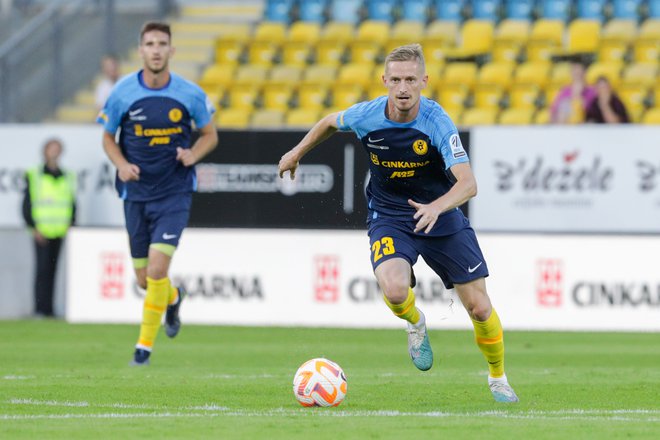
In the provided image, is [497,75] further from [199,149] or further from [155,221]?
[155,221]

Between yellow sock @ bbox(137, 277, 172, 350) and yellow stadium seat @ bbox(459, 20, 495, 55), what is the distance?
10783 mm

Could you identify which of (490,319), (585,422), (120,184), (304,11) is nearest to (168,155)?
(120,184)

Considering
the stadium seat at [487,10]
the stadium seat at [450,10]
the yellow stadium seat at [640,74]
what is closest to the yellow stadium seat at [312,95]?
the stadium seat at [450,10]

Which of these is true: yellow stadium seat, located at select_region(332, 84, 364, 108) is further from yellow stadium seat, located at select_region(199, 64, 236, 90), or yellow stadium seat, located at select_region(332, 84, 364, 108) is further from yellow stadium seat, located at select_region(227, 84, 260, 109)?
yellow stadium seat, located at select_region(199, 64, 236, 90)

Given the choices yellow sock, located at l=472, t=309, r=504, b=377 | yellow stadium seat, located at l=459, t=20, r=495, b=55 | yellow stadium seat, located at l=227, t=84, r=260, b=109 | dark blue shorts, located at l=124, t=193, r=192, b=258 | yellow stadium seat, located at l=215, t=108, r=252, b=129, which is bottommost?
yellow sock, located at l=472, t=309, r=504, b=377

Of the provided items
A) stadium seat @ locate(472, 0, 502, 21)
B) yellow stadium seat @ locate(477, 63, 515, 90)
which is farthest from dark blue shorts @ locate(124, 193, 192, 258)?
stadium seat @ locate(472, 0, 502, 21)

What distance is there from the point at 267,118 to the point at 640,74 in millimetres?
5087

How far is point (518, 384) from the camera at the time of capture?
984 centimetres

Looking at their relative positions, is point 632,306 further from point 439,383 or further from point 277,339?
point 439,383

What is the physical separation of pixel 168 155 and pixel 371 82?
9.47m

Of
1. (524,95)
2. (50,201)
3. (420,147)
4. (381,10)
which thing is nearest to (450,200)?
(420,147)

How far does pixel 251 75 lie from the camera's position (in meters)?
21.4

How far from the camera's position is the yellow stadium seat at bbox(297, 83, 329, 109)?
67.1ft

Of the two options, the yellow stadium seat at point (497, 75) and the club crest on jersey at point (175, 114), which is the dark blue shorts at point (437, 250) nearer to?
the club crest on jersey at point (175, 114)
